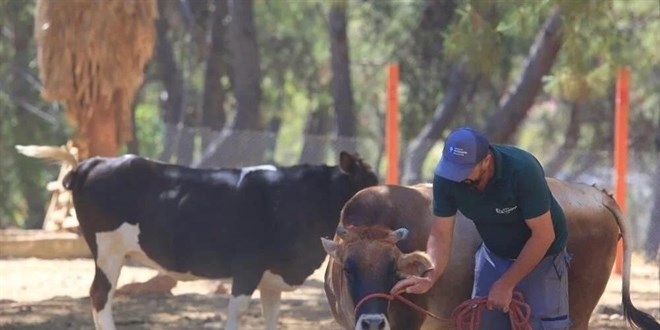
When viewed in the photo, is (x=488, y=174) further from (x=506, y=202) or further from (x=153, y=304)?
(x=153, y=304)

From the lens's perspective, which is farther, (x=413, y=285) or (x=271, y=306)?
(x=271, y=306)

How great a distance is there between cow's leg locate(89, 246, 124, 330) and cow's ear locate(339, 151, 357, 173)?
2.10 metres

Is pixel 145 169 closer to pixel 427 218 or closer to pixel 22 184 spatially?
pixel 427 218

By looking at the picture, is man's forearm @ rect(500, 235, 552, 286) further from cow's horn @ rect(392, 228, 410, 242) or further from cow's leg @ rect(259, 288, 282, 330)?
cow's leg @ rect(259, 288, 282, 330)

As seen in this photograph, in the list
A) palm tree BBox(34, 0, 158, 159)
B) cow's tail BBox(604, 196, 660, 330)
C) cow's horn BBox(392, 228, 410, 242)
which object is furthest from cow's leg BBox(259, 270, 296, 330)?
palm tree BBox(34, 0, 158, 159)

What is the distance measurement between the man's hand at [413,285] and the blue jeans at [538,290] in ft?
1.25

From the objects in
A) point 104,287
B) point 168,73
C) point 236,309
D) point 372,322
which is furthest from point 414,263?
point 168,73

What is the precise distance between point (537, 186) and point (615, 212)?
1.71 m

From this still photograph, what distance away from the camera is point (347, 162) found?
1085cm

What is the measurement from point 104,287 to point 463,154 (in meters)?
5.48

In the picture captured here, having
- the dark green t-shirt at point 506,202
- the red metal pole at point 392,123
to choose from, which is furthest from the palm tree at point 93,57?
the dark green t-shirt at point 506,202

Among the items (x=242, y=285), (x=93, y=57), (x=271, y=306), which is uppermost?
(x=93, y=57)

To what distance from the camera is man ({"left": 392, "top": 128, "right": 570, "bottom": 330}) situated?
21.0 ft

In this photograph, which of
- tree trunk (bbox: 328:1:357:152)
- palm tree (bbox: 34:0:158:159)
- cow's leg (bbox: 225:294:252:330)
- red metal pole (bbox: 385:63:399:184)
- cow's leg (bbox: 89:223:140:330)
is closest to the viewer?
cow's leg (bbox: 225:294:252:330)
